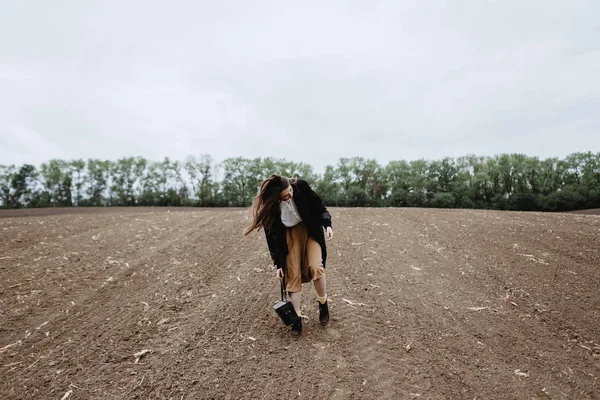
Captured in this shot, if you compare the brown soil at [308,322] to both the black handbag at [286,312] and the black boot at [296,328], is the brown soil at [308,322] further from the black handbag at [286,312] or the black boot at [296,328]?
the black handbag at [286,312]

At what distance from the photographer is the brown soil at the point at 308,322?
2977 mm

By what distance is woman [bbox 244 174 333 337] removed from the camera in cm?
365

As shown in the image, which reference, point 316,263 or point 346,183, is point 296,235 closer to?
point 316,263

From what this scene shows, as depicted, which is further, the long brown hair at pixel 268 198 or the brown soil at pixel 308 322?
the long brown hair at pixel 268 198

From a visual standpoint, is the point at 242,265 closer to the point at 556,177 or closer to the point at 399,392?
the point at 399,392

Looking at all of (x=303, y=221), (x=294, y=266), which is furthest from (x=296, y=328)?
(x=303, y=221)

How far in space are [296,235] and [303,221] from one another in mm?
208

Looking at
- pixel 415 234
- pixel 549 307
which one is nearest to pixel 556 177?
pixel 415 234

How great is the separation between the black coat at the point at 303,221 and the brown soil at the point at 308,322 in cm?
108

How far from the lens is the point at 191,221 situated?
11.2m

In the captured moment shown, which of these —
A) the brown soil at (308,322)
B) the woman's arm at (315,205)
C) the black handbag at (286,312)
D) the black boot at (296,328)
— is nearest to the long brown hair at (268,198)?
the woman's arm at (315,205)

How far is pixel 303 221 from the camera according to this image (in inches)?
145

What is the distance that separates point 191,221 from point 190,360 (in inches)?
329

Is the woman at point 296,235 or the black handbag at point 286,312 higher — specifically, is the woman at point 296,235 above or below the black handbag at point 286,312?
above
